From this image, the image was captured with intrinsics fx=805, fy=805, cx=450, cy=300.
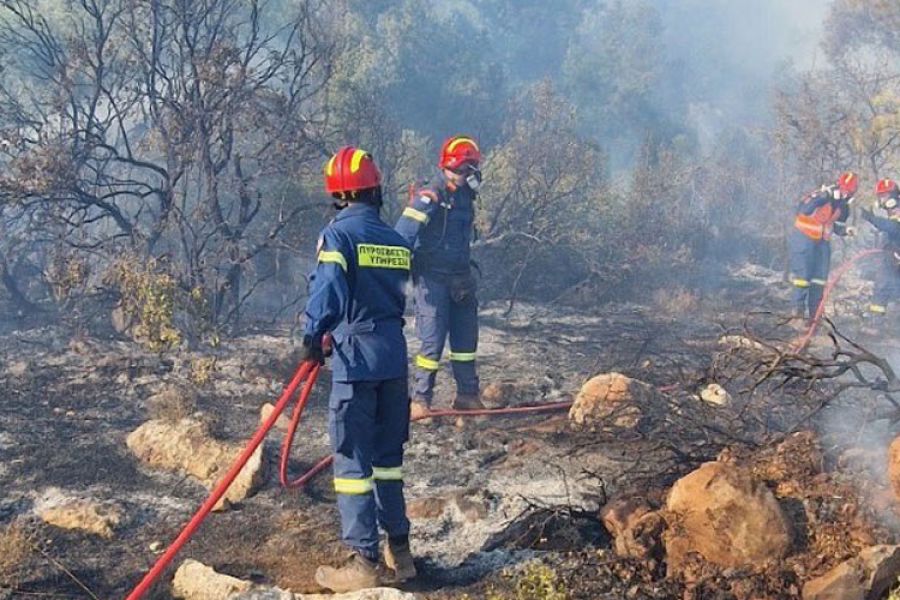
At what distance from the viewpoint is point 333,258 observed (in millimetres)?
3588

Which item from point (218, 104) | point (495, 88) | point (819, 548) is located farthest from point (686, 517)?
point (495, 88)

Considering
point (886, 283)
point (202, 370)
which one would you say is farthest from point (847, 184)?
point (202, 370)

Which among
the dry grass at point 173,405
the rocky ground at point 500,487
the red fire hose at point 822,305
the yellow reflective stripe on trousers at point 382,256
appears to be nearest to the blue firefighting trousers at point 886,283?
the red fire hose at point 822,305

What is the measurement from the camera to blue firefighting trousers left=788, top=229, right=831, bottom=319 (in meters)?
8.90

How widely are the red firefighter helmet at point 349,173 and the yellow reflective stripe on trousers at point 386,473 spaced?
1330 millimetres

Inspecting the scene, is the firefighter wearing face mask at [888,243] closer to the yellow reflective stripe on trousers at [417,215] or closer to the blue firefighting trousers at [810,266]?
the blue firefighting trousers at [810,266]

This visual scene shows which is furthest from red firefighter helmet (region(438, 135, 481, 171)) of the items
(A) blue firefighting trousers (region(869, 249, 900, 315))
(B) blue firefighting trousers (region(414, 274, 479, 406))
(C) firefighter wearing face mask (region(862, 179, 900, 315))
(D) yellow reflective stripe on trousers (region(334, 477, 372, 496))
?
(A) blue firefighting trousers (region(869, 249, 900, 315))

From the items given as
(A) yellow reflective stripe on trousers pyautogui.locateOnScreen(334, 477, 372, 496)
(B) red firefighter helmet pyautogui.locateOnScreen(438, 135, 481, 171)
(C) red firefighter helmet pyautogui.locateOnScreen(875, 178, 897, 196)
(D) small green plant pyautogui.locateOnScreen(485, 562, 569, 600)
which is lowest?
(D) small green plant pyautogui.locateOnScreen(485, 562, 569, 600)

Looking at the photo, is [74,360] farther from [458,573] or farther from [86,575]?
[458,573]

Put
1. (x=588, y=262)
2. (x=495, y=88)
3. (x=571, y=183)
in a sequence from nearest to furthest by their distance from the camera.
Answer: (x=588, y=262) → (x=571, y=183) → (x=495, y=88)

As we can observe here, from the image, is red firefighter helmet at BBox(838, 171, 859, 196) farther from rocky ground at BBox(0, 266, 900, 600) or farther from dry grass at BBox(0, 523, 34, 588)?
dry grass at BBox(0, 523, 34, 588)

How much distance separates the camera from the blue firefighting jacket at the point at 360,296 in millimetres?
3584

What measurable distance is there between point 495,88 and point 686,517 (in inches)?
751

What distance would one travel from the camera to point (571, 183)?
12.6 meters
